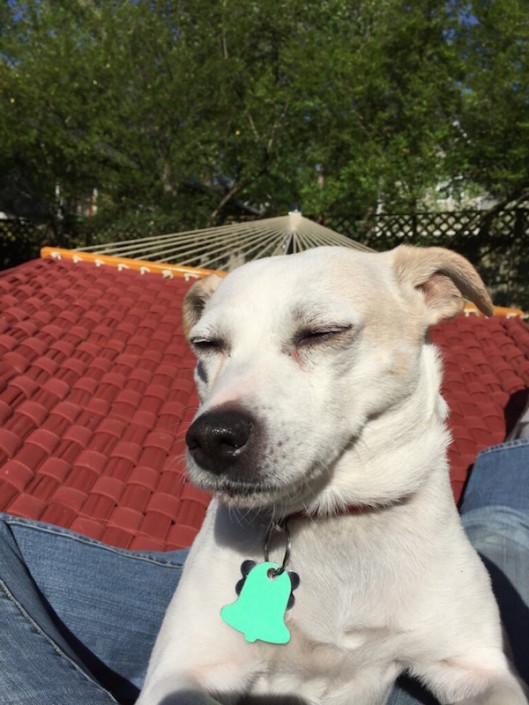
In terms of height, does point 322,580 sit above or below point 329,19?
below

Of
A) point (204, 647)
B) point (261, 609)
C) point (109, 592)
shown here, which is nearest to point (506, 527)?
point (261, 609)

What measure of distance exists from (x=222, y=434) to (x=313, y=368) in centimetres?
30

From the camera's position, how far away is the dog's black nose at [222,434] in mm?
1117

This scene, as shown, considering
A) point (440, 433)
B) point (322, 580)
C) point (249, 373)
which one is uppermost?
point (249, 373)

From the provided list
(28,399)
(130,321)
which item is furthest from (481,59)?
(28,399)

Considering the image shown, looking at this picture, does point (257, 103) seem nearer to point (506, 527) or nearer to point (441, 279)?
point (441, 279)

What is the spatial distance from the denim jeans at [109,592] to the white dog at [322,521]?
0.26m

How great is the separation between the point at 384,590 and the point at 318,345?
0.60 metres

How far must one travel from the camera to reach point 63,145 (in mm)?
9688

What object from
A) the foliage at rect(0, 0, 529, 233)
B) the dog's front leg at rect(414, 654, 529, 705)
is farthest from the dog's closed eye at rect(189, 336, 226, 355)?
the foliage at rect(0, 0, 529, 233)

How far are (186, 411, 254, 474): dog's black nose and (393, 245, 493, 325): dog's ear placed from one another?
74cm

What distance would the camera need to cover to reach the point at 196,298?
1875 millimetres

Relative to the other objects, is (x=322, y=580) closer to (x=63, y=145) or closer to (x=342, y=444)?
(x=342, y=444)

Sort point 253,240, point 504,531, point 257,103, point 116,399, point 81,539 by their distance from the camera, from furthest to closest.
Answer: point 257,103
point 253,240
point 116,399
point 504,531
point 81,539
